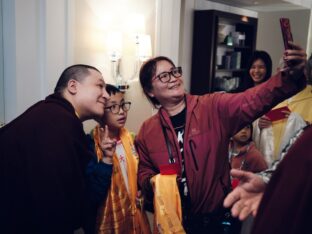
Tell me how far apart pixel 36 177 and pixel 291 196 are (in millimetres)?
942

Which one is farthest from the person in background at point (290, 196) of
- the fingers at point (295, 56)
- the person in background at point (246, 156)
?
the person in background at point (246, 156)

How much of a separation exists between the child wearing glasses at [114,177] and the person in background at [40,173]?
165 millimetres

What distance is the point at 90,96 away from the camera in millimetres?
1614

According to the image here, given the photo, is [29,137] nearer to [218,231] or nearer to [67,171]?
[67,171]

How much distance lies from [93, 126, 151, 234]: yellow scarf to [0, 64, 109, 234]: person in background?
279mm

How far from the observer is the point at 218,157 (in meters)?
1.59

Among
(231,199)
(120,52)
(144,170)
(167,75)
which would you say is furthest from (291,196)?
(120,52)

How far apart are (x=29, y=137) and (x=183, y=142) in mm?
677

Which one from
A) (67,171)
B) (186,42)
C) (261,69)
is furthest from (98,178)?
(186,42)

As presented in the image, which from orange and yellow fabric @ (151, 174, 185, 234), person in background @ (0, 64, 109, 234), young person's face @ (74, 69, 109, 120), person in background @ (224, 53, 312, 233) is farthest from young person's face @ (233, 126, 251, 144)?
person in background @ (224, 53, 312, 233)

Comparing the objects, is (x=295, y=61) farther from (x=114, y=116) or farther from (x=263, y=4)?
(x=263, y=4)

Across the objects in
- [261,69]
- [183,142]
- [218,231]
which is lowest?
[218,231]

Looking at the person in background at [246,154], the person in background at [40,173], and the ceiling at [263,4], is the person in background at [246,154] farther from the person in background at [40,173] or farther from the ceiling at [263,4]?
the ceiling at [263,4]

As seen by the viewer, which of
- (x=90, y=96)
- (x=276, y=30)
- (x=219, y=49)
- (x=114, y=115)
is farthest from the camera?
(x=276, y=30)
